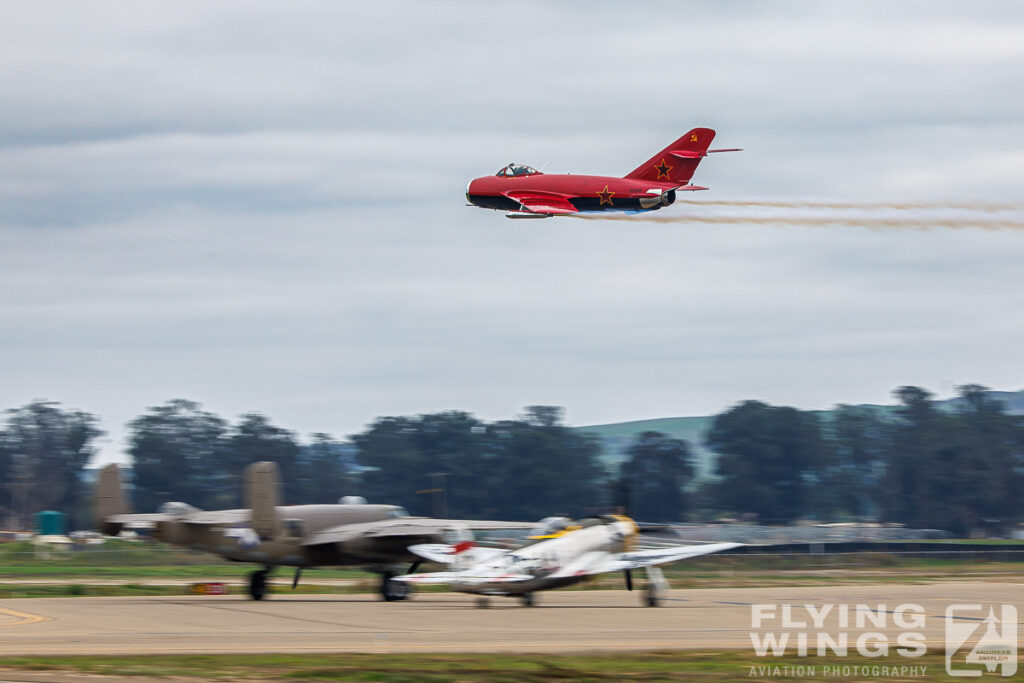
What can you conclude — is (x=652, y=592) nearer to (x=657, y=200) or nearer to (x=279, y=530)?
(x=279, y=530)

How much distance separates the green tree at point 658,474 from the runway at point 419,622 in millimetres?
123718

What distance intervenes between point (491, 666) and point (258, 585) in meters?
19.7

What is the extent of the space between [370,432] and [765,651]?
5992 inches

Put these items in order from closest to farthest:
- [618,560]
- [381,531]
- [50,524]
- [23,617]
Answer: [23,617]
[618,560]
[381,531]
[50,524]

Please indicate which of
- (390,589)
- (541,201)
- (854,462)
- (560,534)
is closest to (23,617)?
(390,589)

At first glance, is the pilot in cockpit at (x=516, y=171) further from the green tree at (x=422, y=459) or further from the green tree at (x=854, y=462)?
the green tree at (x=854, y=462)

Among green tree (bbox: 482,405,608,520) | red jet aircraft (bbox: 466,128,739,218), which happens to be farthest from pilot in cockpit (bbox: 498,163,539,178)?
green tree (bbox: 482,405,608,520)

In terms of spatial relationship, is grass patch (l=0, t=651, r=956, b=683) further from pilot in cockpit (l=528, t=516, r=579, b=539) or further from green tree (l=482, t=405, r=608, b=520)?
green tree (l=482, t=405, r=608, b=520)

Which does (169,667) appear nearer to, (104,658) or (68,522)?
(104,658)

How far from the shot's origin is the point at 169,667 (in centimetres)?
2183

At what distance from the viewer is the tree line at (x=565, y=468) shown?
542 ft

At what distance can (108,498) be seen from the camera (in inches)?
1598

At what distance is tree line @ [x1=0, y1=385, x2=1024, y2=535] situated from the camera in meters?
165

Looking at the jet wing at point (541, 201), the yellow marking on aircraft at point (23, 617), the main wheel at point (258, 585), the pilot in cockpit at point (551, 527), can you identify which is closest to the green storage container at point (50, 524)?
the jet wing at point (541, 201)
